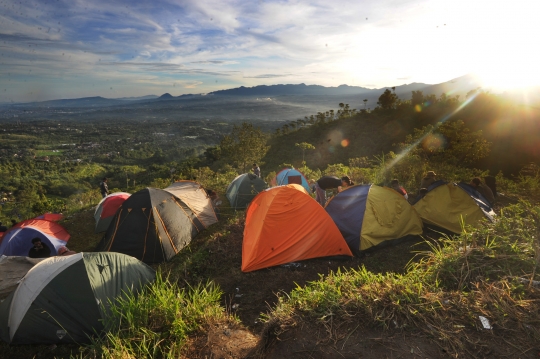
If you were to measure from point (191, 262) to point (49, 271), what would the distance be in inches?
105

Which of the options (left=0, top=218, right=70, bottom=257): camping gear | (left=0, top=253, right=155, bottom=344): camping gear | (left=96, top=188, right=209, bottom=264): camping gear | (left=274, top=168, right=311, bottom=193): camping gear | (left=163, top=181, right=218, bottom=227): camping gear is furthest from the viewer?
(left=274, top=168, right=311, bottom=193): camping gear

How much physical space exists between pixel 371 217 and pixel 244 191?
17.9 feet

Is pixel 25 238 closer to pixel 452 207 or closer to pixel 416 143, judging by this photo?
pixel 452 207

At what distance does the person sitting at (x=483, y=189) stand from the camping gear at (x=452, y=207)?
0.40 meters

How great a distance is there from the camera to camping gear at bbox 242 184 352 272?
5.86 m

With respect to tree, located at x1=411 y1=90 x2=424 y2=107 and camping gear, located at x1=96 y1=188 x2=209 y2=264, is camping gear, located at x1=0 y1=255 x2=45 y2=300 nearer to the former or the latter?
camping gear, located at x1=96 y1=188 x2=209 y2=264

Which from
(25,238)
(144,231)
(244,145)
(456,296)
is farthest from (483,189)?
(244,145)

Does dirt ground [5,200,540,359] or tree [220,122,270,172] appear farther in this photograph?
tree [220,122,270,172]

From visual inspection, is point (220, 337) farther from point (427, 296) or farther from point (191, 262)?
point (191, 262)

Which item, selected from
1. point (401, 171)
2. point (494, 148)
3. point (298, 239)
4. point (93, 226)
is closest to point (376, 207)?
point (298, 239)

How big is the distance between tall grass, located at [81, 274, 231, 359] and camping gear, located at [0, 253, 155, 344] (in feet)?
2.83

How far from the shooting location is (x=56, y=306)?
4.26 m

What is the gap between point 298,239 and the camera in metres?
6.06

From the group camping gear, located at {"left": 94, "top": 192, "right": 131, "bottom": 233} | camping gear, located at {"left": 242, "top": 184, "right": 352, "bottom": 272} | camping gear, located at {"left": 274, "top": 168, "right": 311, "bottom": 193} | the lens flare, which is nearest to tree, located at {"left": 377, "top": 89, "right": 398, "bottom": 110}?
the lens flare
